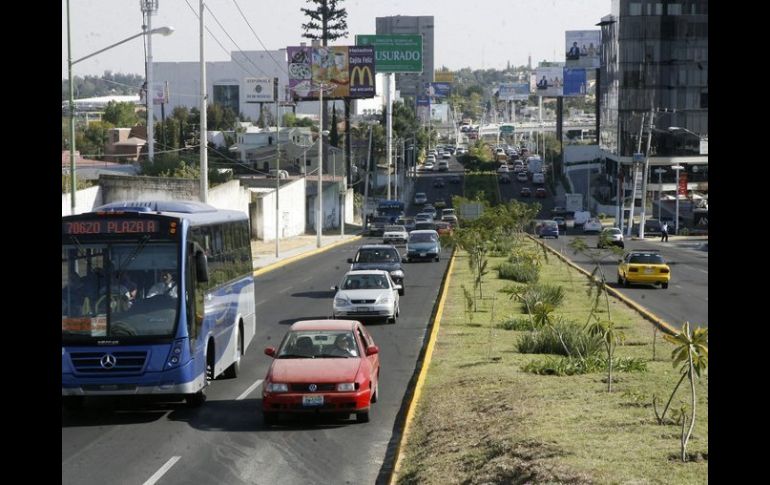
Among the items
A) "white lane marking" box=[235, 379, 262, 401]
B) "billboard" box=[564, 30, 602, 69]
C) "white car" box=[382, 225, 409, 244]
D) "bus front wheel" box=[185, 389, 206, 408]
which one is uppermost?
"billboard" box=[564, 30, 602, 69]

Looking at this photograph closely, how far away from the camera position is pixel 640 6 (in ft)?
389

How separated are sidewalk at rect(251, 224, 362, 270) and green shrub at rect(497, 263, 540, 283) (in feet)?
40.0

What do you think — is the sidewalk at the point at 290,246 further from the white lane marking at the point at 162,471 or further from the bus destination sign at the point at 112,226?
the white lane marking at the point at 162,471

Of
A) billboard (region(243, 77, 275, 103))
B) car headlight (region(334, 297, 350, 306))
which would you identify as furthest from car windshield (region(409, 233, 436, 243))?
billboard (region(243, 77, 275, 103))

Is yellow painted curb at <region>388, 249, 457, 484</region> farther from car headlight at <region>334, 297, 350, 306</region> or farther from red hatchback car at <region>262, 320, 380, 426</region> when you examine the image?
Result: car headlight at <region>334, 297, 350, 306</region>

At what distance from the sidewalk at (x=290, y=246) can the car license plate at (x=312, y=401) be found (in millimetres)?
34920

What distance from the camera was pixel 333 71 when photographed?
4596 inches

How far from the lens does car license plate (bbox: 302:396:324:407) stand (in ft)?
52.6

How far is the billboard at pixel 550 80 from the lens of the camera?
173413 millimetres
